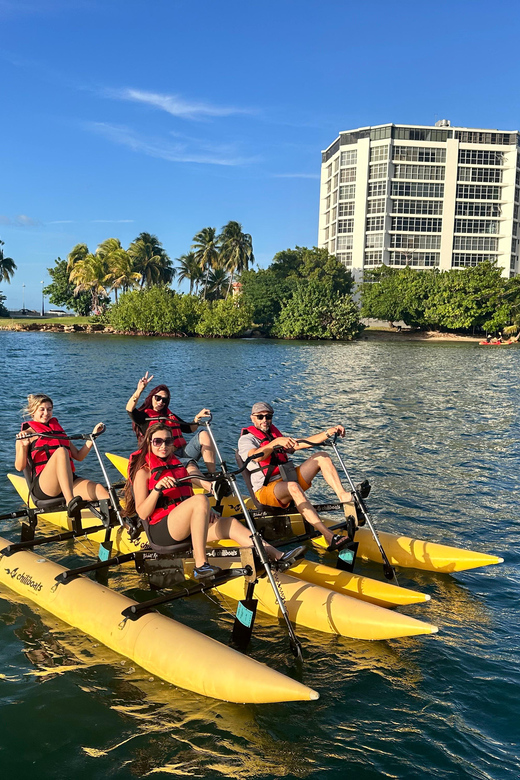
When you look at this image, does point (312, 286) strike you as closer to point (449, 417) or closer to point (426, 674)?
point (449, 417)

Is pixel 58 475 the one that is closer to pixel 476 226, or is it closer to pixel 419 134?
pixel 419 134

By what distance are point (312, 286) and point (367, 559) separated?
64.6 m

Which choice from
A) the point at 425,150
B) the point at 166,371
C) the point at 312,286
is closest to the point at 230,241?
the point at 312,286

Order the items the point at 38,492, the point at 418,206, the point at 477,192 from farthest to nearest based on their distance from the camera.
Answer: the point at 477,192
the point at 418,206
the point at 38,492

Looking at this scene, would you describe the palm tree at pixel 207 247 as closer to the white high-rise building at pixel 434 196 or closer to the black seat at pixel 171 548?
the white high-rise building at pixel 434 196

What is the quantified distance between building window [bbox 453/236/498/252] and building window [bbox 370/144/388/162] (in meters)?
17.4

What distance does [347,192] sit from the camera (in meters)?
102

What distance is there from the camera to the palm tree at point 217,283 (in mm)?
89375

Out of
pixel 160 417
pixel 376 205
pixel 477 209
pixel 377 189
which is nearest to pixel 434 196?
pixel 477 209

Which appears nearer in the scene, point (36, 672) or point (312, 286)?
point (36, 672)

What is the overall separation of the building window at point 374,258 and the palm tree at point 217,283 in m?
24.8

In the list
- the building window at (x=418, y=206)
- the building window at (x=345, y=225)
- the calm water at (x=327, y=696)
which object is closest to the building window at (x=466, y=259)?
the building window at (x=418, y=206)

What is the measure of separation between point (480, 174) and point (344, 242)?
2370 cm

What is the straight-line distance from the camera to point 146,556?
593 centimetres
